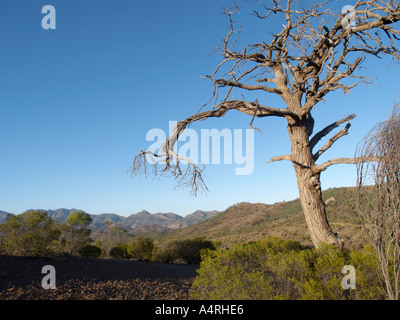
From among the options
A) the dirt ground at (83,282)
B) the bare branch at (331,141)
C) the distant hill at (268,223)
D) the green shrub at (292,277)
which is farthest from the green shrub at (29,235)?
the bare branch at (331,141)

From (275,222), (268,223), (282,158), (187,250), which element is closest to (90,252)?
(187,250)

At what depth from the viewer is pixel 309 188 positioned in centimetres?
580

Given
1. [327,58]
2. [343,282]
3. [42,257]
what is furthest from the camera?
[42,257]

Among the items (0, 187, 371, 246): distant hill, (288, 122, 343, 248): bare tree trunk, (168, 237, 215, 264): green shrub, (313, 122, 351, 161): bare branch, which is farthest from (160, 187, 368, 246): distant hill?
(168, 237, 215, 264): green shrub

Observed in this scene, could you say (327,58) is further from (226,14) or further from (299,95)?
(226,14)

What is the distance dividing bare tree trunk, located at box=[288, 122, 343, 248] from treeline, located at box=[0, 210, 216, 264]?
7.01m

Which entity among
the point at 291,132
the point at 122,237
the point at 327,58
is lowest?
the point at 122,237

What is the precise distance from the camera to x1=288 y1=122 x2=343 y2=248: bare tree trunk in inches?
223

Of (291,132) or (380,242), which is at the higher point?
(291,132)

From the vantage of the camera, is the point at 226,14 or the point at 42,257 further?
the point at 42,257

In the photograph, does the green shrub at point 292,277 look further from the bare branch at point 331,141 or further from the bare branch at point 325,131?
the bare branch at point 325,131

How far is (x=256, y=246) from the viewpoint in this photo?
253 inches
